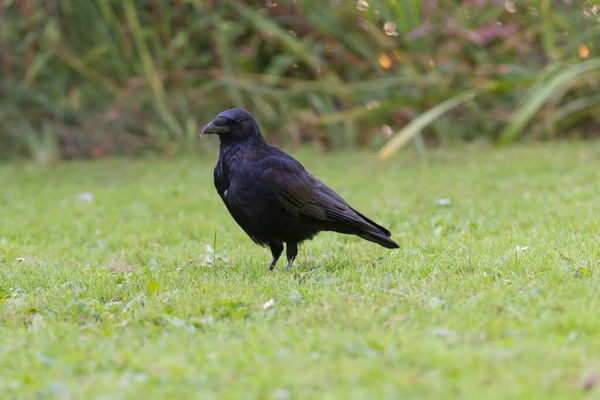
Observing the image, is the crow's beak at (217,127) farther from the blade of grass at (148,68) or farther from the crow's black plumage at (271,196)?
the blade of grass at (148,68)

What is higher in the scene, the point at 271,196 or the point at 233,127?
the point at 233,127

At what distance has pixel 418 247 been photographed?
5797mm

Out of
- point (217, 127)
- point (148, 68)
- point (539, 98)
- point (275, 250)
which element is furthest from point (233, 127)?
point (148, 68)

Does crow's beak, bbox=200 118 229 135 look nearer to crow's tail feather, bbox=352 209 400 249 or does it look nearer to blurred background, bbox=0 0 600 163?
crow's tail feather, bbox=352 209 400 249

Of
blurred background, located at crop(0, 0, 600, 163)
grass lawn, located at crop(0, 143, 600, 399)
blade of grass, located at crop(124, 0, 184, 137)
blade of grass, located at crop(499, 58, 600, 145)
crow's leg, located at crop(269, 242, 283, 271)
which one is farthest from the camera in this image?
blade of grass, located at crop(124, 0, 184, 137)

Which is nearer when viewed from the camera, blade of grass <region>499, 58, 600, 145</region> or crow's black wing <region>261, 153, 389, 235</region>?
crow's black wing <region>261, 153, 389, 235</region>

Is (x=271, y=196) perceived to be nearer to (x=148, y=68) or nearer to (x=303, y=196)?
(x=303, y=196)

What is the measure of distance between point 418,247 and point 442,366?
103 inches

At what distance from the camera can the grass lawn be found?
3168 millimetres

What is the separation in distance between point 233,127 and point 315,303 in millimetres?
1770

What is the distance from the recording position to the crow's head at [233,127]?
5652mm

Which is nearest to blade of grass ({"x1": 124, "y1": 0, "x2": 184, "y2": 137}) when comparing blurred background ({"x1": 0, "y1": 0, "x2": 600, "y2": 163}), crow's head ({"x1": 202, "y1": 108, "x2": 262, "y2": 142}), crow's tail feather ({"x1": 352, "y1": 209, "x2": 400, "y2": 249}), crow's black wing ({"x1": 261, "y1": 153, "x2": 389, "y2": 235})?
blurred background ({"x1": 0, "y1": 0, "x2": 600, "y2": 163})

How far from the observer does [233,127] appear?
5676 mm

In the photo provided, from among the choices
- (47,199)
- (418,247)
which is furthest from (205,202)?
(418,247)
